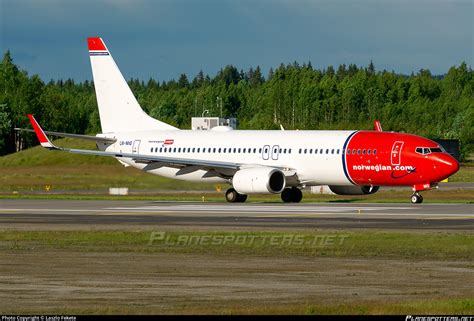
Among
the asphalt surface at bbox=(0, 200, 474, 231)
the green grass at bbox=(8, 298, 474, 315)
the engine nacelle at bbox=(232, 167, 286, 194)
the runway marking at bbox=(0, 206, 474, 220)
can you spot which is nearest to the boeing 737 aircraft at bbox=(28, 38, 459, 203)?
the engine nacelle at bbox=(232, 167, 286, 194)

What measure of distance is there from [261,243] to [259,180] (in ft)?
84.9

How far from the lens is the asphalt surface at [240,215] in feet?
130

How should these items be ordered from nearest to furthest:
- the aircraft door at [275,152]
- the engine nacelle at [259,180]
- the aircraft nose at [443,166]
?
the aircraft nose at [443,166] < the engine nacelle at [259,180] < the aircraft door at [275,152]

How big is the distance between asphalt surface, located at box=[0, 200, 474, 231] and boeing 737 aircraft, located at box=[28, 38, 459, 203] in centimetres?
279

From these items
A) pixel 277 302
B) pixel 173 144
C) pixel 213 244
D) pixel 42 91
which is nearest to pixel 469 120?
pixel 42 91

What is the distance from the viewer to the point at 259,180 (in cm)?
5728

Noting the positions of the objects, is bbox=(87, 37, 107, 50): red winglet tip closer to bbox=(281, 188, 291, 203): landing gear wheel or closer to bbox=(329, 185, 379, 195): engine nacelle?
bbox=(281, 188, 291, 203): landing gear wheel

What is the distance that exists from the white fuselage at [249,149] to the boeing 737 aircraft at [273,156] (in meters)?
0.05

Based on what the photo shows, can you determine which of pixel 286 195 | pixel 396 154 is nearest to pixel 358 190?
pixel 286 195

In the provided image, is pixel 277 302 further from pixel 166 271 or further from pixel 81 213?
Result: pixel 81 213

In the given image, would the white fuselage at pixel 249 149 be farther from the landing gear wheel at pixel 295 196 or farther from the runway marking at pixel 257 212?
the runway marking at pixel 257 212

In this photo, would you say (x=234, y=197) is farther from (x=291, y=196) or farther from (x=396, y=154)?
(x=396, y=154)

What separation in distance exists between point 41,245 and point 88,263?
17.8ft

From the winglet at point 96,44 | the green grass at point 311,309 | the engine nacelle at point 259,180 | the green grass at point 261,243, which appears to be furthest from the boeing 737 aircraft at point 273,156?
the green grass at point 311,309
